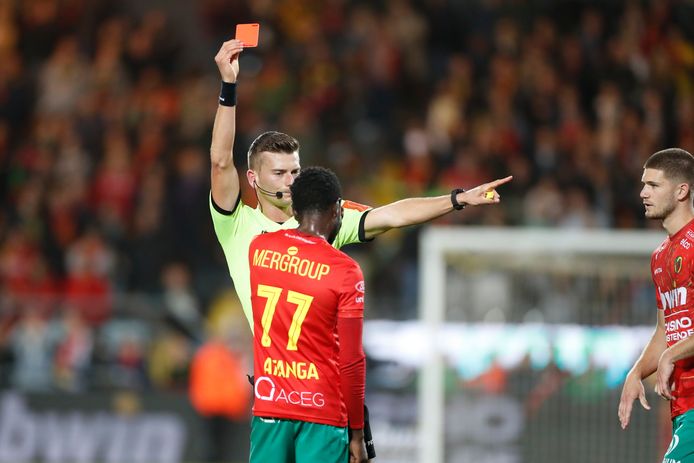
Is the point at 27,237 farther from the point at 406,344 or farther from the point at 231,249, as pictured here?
the point at 231,249

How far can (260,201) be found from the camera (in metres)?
6.21

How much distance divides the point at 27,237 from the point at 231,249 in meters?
9.67

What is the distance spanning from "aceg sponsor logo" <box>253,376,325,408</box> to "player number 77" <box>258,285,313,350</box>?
0.18 meters

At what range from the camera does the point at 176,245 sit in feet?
49.6

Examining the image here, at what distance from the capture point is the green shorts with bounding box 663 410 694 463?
5.84 m

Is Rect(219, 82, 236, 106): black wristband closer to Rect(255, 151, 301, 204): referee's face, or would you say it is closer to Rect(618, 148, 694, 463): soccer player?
Rect(255, 151, 301, 204): referee's face

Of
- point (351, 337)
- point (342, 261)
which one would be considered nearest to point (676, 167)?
point (342, 261)

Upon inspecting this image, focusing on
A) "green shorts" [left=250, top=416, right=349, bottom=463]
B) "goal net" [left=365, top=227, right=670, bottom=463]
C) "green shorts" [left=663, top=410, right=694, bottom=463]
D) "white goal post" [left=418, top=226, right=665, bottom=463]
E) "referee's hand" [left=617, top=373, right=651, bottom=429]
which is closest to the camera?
"green shorts" [left=250, top=416, right=349, bottom=463]

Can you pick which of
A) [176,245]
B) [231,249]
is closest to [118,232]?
[176,245]

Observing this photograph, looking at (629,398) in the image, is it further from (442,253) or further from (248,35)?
(442,253)

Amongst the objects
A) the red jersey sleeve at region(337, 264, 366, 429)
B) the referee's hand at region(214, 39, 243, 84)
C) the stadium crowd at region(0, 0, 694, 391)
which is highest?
the stadium crowd at region(0, 0, 694, 391)

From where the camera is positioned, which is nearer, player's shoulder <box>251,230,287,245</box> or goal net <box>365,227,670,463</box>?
player's shoulder <box>251,230,287,245</box>

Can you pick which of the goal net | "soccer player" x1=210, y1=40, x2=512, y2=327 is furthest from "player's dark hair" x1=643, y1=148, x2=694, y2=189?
the goal net

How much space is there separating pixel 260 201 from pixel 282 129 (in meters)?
9.64
